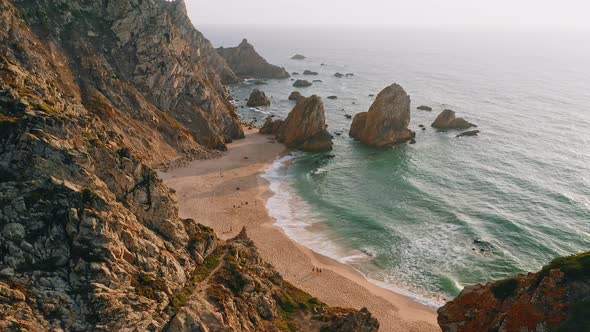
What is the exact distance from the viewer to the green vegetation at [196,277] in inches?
1102

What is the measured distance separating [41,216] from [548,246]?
6061 centimetres

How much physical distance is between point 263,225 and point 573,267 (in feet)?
131

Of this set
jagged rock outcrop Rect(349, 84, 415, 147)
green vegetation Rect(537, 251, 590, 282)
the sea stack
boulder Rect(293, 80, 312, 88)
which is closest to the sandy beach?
the sea stack

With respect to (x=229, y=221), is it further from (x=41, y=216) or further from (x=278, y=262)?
(x=41, y=216)

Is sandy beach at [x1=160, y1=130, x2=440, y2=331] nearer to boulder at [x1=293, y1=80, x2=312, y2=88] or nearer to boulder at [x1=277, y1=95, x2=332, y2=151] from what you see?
boulder at [x1=277, y1=95, x2=332, y2=151]

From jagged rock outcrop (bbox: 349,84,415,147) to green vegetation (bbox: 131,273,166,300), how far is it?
73.6 metres

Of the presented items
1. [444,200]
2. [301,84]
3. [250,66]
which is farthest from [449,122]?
[250,66]

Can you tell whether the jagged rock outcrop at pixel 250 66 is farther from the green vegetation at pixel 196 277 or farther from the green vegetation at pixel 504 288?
the green vegetation at pixel 504 288

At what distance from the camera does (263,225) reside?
59.6m

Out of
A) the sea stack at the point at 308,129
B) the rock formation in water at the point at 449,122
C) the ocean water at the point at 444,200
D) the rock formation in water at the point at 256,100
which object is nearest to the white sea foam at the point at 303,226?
→ the ocean water at the point at 444,200

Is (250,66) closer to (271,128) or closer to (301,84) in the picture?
(301,84)

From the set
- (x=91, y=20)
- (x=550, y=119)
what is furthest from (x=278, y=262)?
(x=550, y=119)

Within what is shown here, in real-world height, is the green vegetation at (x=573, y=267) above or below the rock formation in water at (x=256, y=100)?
below

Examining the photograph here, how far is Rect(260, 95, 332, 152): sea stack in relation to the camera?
90500mm
